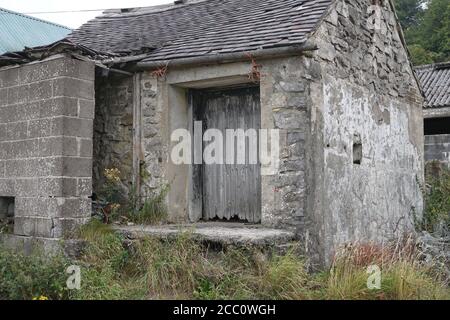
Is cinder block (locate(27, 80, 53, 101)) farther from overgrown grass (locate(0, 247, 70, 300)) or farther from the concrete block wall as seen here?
overgrown grass (locate(0, 247, 70, 300))

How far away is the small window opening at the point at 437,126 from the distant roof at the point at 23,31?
1223 centimetres

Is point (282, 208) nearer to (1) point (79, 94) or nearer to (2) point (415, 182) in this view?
(1) point (79, 94)

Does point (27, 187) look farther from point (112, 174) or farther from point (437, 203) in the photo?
point (437, 203)

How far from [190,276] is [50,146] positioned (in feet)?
7.89

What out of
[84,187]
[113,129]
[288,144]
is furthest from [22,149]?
[288,144]

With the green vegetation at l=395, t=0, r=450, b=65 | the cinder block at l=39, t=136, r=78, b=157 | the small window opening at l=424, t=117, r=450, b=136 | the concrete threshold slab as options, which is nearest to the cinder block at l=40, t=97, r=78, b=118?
the cinder block at l=39, t=136, r=78, b=157

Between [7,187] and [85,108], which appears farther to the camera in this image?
[7,187]

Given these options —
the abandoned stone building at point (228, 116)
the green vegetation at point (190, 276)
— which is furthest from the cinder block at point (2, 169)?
the green vegetation at point (190, 276)

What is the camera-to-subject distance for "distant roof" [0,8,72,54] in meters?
14.7

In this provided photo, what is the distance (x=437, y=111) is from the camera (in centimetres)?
1555

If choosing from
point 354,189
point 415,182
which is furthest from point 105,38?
point 415,182

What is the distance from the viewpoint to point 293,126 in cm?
655

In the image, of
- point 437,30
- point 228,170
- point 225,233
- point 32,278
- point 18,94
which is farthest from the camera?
point 437,30

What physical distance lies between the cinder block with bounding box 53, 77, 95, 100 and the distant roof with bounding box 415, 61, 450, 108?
11965 millimetres
